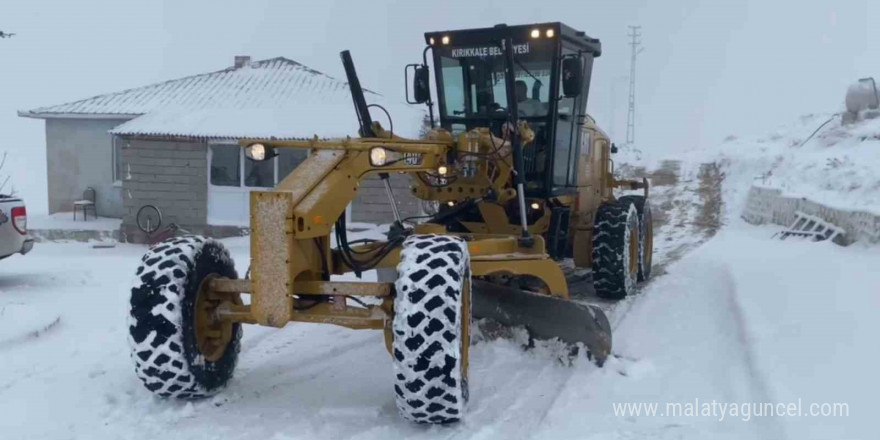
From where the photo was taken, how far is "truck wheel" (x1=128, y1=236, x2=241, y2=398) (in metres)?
5.02

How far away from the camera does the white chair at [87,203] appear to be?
1928 centimetres

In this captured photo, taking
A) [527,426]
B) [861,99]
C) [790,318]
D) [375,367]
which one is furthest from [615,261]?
[861,99]

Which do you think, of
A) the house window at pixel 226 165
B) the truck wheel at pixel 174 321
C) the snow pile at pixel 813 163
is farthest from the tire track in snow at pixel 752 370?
the house window at pixel 226 165

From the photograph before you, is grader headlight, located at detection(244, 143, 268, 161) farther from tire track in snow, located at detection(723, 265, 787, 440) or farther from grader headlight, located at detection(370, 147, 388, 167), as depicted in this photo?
tire track in snow, located at detection(723, 265, 787, 440)

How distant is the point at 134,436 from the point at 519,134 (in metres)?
3.76

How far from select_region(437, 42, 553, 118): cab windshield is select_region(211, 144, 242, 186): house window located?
10.7 meters

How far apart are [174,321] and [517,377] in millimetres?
2510

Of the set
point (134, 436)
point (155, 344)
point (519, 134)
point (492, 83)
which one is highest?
point (492, 83)

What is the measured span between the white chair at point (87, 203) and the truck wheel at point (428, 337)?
658 inches

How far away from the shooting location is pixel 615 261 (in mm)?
8461

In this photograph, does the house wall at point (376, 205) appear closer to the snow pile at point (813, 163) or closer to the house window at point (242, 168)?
the house window at point (242, 168)

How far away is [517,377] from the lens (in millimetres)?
6004

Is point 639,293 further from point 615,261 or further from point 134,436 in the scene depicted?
point 134,436

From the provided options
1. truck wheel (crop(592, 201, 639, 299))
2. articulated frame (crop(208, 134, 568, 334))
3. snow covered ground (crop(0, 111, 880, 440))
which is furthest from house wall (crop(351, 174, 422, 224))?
articulated frame (crop(208, 134, 568, 334))
